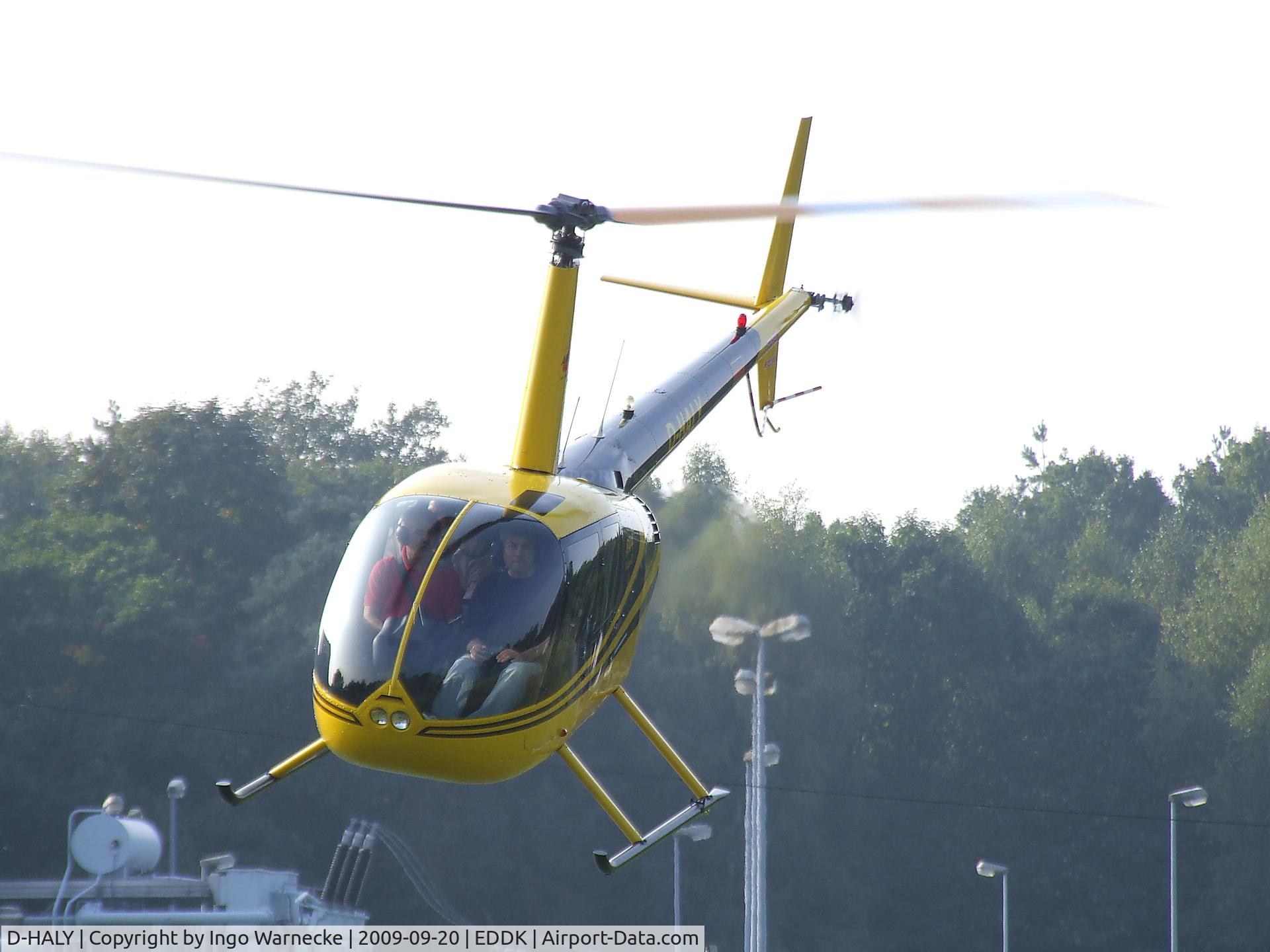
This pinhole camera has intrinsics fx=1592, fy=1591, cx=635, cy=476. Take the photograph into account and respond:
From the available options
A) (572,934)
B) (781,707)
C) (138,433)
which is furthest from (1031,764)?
(138,433)

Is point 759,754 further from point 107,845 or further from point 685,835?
point 685,835

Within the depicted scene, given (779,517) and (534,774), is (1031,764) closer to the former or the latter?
(779,517)

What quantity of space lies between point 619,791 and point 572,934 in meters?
4.43

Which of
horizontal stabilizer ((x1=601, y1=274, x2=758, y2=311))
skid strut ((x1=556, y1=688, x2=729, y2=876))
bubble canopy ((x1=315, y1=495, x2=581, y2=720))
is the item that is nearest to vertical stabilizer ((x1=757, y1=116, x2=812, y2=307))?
horizontal stabilizer ((x1=601, y1=274, x2=758, y2=311))

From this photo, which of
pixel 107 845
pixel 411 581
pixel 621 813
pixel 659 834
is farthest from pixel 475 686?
pixel 107 845

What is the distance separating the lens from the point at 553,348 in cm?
1266

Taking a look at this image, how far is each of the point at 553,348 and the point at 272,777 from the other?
3931mm

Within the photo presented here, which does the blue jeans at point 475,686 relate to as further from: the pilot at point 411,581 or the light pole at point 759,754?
the light pole at point 759,754

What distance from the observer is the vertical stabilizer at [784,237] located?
21438 millimetres

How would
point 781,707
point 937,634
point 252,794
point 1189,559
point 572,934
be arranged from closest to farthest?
point 252,794
point 572,934
point 781,707
point 937,634
point 1189,559

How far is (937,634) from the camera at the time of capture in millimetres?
52531

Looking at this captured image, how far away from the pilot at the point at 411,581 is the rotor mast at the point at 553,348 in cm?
194

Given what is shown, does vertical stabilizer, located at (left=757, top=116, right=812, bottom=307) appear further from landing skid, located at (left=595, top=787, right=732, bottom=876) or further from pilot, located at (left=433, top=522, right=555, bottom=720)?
pilot, located at (left=433, top=522, right=555, bottom=720)

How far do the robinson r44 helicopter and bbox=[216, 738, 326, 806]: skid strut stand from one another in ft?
0.09
